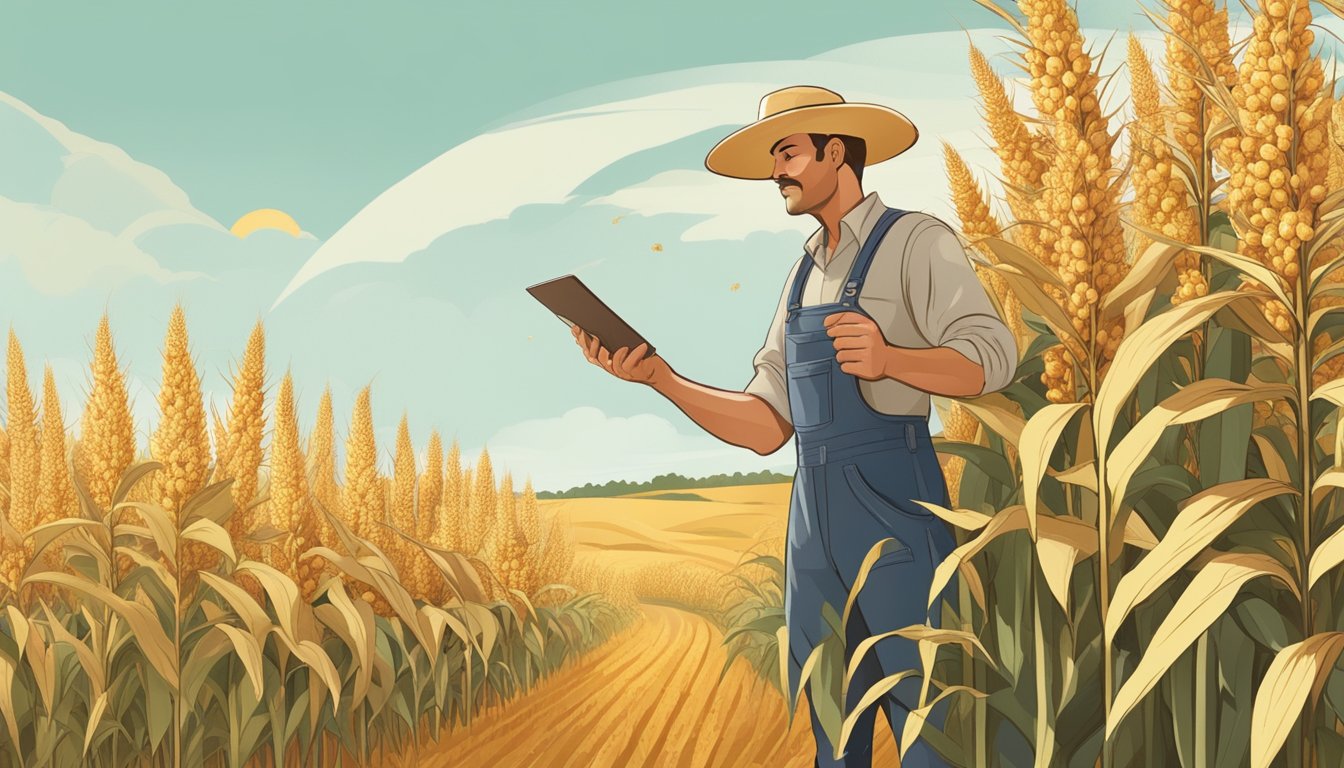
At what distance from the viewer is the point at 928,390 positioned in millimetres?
1281

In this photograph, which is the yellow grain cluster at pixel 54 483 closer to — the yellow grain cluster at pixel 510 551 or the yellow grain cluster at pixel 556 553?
the yellow grain cluster at pixel 510 551

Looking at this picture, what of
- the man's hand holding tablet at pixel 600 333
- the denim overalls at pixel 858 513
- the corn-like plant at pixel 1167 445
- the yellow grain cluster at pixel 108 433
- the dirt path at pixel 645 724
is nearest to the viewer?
the corn-like plant at pixel 1167 445

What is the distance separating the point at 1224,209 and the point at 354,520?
5.75 ft

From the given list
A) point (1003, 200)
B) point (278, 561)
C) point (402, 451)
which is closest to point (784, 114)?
point (1003, 200)

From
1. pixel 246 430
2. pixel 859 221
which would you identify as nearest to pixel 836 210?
pixel 859 221

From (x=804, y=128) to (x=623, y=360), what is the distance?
0.49 m

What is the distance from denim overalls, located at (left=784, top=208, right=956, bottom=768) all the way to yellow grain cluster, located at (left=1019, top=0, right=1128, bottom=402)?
1.25 feet

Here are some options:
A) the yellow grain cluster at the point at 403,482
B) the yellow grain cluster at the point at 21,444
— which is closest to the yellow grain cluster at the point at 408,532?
the yellow grain cluster at the point at 403,482

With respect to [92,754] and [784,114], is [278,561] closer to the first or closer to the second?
[92,754]

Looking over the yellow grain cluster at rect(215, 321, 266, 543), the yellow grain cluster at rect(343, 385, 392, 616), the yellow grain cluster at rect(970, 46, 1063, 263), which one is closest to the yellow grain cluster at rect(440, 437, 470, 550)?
the yellow grain cluster at rect(343, 385, 392, 616)

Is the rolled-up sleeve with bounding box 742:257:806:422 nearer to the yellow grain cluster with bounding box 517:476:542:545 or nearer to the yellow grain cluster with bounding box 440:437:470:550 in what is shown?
the yellow grain cluster with bounding box 440:437:470:550

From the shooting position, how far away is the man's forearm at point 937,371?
1.27 meters

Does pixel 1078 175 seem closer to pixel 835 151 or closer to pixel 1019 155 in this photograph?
pixel 1019 155

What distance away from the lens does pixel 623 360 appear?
5.00 feet
